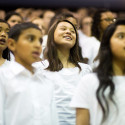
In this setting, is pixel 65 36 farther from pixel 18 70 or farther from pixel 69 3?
pixel 69 3

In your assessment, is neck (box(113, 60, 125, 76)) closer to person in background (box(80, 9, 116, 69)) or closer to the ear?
the ear

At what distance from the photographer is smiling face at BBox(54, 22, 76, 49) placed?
100 inches

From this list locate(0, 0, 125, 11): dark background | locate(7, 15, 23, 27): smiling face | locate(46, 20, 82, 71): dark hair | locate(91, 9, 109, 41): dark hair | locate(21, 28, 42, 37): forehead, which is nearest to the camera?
locate(21, 28, 42, 37): forehead

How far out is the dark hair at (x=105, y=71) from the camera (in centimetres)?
167

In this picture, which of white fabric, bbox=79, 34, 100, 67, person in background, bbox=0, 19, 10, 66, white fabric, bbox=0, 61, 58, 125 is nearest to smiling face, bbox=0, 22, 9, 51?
person in background, bbox=0, 19, 10, 66

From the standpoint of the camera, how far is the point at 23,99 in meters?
1.81

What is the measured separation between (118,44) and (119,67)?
143 mm

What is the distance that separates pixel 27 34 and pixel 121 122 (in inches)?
30.2

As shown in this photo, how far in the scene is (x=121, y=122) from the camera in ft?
5.47

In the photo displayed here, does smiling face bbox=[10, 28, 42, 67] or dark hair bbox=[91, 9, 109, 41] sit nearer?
smiling face bbox=[10, 28, 42, 67]

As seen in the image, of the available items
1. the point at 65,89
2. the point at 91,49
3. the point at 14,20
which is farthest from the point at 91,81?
the point at 14,20

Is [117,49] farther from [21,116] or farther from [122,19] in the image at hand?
[21,116]

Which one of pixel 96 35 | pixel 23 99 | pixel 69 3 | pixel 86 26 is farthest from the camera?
pixel 69 3

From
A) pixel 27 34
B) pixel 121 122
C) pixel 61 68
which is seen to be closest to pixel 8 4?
pixel 61 68
